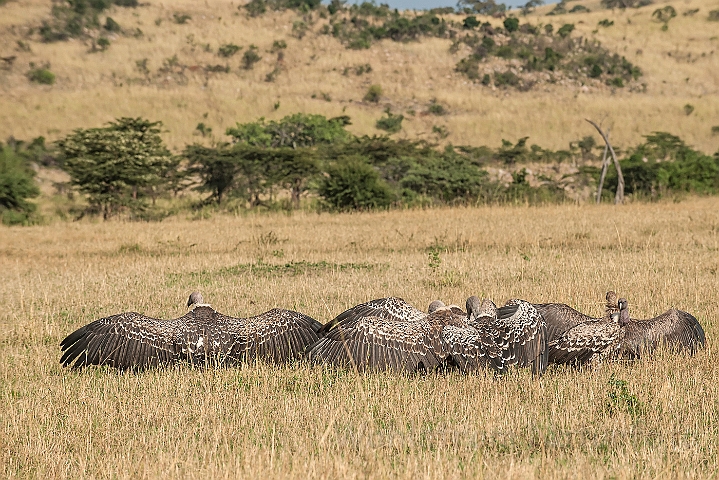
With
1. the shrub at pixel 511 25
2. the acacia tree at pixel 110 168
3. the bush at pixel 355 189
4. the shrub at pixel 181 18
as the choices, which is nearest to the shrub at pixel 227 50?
the shrub at pixel 181 18

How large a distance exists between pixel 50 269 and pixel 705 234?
514 inches

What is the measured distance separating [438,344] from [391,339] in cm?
42

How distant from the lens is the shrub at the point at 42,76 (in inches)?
2611

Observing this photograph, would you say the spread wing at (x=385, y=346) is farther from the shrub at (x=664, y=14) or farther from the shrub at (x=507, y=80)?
the shrub at (x=664, y=14)

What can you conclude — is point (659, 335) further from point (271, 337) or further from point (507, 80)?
point (507, 80)

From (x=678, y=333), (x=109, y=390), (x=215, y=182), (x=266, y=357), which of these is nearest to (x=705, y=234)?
(x=678, y=333)

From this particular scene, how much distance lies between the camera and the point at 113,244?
62.8ft

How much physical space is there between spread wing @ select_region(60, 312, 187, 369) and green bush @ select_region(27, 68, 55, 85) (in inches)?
2502

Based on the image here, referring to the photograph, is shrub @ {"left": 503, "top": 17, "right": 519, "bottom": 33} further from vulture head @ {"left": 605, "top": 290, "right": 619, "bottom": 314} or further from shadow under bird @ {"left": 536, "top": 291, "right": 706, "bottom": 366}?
shadow under bird @ {"left": 536, "top": 291, "right": 706, "bottom": 366}

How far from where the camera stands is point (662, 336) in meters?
7.93

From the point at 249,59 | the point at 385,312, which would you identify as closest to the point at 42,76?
the point at 249,59

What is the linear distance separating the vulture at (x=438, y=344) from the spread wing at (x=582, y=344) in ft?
1.06

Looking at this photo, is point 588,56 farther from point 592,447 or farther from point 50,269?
point 592,447

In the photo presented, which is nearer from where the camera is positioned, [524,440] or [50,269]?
[524,440]
